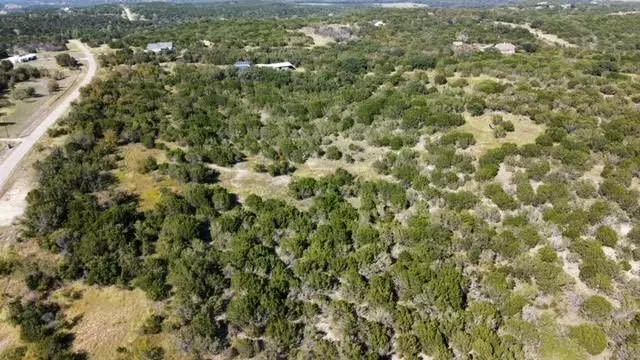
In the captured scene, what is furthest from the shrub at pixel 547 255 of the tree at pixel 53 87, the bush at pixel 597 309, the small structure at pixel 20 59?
the small structure at pixel 20 59

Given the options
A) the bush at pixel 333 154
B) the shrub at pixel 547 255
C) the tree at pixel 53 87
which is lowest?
the bush at pixel 333 154

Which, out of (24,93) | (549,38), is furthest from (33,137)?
(549,38)

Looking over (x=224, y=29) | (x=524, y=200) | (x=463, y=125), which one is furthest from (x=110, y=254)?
(x=224, y=29)

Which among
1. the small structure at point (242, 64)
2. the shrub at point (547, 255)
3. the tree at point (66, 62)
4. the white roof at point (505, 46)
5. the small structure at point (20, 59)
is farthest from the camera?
the white roof at point (505, 46)

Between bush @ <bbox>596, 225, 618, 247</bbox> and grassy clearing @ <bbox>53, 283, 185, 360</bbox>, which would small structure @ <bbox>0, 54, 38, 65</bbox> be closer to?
grassy clearing @ <bbox>53, 283, 185, 360</bbox>

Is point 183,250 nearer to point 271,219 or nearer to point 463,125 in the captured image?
point 271,219

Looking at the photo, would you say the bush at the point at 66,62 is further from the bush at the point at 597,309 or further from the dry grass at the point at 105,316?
the bush at the point at 597,309
